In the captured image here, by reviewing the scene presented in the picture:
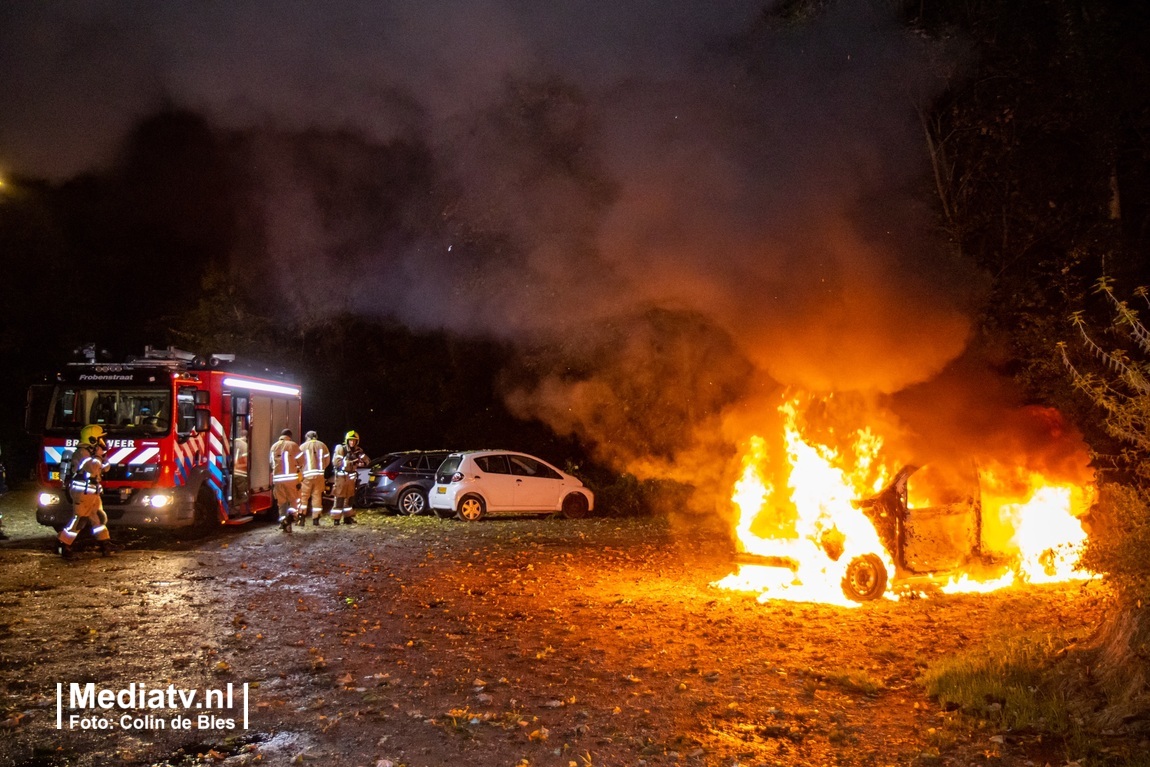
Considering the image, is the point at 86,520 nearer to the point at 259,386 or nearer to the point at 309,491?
the point at 309,491

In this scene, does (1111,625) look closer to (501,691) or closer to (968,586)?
(968,586)

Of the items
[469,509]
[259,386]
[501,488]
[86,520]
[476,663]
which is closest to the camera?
[476,663]

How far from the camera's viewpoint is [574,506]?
18.4 meters

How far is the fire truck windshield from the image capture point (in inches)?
530

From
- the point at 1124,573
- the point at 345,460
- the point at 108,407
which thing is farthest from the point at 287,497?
the point at 1124,573

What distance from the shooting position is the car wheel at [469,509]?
56.4ft

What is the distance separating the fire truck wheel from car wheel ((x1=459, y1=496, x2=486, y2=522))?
31.0ft

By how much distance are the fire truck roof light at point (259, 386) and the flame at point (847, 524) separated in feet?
30.3

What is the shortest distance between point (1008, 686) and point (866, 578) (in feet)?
10.3

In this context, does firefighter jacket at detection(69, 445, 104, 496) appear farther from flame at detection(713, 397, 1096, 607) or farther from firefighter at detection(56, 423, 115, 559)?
flame at detection(713, 397, 1096, 607)

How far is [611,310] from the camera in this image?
13.3 m

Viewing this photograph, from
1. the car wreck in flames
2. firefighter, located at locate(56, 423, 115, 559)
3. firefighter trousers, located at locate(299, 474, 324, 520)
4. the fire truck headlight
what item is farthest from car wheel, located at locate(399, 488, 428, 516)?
the car wreck in flames

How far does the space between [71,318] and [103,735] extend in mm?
27918

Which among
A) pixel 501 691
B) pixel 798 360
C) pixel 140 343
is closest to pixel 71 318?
pixel 140 343
